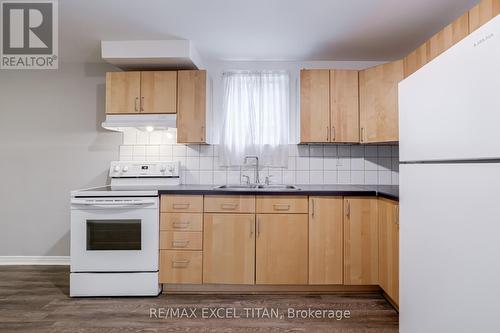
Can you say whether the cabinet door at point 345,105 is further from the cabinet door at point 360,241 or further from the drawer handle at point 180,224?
the drawer handle at point 180,224

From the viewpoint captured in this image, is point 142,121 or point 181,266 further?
point 142,121

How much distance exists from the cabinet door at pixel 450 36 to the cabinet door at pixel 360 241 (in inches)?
48.1

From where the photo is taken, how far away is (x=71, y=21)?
2.48 metres

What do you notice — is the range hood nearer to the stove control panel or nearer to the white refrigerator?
the stove control panel

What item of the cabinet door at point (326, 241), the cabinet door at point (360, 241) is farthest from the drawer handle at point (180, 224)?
Result: the cabinet door at point (360, 241)

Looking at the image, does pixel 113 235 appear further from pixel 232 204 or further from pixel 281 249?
pixel 281 249

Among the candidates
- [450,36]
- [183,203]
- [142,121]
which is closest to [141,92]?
[142,121]

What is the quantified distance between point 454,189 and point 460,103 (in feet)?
0.94

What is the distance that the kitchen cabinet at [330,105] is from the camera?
2.91 m

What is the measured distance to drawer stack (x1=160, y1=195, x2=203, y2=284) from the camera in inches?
101

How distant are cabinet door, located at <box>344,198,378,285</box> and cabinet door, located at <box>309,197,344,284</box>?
59 millimetres

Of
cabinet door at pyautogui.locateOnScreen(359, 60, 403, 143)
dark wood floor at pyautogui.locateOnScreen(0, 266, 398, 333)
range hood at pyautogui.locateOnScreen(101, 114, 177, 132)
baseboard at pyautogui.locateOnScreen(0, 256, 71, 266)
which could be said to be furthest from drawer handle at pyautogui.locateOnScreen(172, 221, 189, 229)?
cabinet door at pyautogui.locateOnScreen(359, 60, 403, 143)

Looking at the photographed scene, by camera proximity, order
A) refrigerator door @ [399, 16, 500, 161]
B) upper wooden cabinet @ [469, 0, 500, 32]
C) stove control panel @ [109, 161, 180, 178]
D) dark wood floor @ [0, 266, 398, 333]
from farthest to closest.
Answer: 1. stove control panel @ [109, 161, 180, 178]
2. dark wood floor @ [0, 266, 398, 333]
3. upper wooden cabinet @ [469, 0, 500, 32]
4. refrigerator door @ [399, 16, 500, 161]

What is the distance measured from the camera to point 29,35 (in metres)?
2.68
